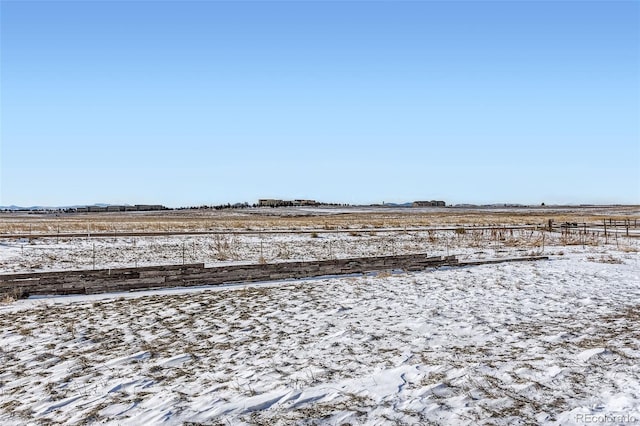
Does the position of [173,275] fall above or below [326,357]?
above

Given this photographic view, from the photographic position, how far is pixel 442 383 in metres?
6.15

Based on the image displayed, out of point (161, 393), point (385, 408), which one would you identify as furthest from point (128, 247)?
point (385, 408)

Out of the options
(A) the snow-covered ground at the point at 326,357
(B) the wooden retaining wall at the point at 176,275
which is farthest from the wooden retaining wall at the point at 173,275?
(A) the snow-covered ground at the point at 326,357

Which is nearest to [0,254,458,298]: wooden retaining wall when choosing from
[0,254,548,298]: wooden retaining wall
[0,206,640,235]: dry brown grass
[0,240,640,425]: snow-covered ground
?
[0,254,548,298]: wooden retaining wall

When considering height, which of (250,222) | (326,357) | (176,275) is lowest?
(326,357)

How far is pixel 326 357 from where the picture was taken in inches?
286

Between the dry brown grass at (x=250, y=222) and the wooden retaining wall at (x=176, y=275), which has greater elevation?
the dry brown grass at (x=250, y=222)

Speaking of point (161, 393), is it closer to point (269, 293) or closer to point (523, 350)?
point (523, 350)

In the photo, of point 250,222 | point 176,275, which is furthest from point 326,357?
point 250,222

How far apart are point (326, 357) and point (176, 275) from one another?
8735 mm

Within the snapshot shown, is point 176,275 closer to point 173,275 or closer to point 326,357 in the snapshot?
point 173,275

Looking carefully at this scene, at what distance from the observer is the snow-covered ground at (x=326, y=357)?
550 centimetres

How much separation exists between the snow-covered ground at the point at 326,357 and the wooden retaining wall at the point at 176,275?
0.81 metres

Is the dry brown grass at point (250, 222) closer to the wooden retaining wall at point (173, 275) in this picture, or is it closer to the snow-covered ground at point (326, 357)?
the wooden retaining wall at point (173, 275)
